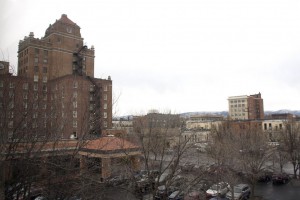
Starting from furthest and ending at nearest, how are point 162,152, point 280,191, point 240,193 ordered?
1. point 280,191
2. point 240,193
3. point 162,152

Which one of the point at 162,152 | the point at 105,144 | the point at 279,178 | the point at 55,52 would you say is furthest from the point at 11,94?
the point at 55,52

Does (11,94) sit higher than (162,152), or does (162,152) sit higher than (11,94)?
(11,94)

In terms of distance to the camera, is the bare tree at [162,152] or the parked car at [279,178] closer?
the bare tree at [162,152]

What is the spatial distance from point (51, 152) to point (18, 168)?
4.32ft

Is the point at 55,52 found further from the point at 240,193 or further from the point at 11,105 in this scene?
the point at 11,105

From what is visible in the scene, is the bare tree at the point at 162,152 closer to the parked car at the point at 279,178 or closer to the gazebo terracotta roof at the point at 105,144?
the gazebo terracotta roof at the point at 105,144

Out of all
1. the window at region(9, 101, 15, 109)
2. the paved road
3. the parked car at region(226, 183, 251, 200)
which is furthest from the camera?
the paved road

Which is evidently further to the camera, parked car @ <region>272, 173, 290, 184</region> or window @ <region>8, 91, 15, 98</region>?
parked car @ <region>272, 173, 290, 184</region>

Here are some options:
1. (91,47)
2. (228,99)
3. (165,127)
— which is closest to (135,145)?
(165,127)

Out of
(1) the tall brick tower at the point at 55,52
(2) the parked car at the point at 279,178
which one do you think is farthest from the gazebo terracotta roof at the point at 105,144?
(1) the tall brick tower at the point at 55,52

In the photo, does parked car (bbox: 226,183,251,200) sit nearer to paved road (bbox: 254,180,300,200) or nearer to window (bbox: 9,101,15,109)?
paved road (bbox: 254,180,300,200)

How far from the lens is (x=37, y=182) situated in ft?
25.6

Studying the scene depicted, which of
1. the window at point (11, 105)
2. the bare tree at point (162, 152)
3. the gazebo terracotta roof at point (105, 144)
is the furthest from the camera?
the bare tree at point (162, 152)

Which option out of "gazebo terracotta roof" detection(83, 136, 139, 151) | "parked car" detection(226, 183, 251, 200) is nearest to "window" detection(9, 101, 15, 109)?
"gazebo terracotta roof" detection(83, 136, 139, 151)
